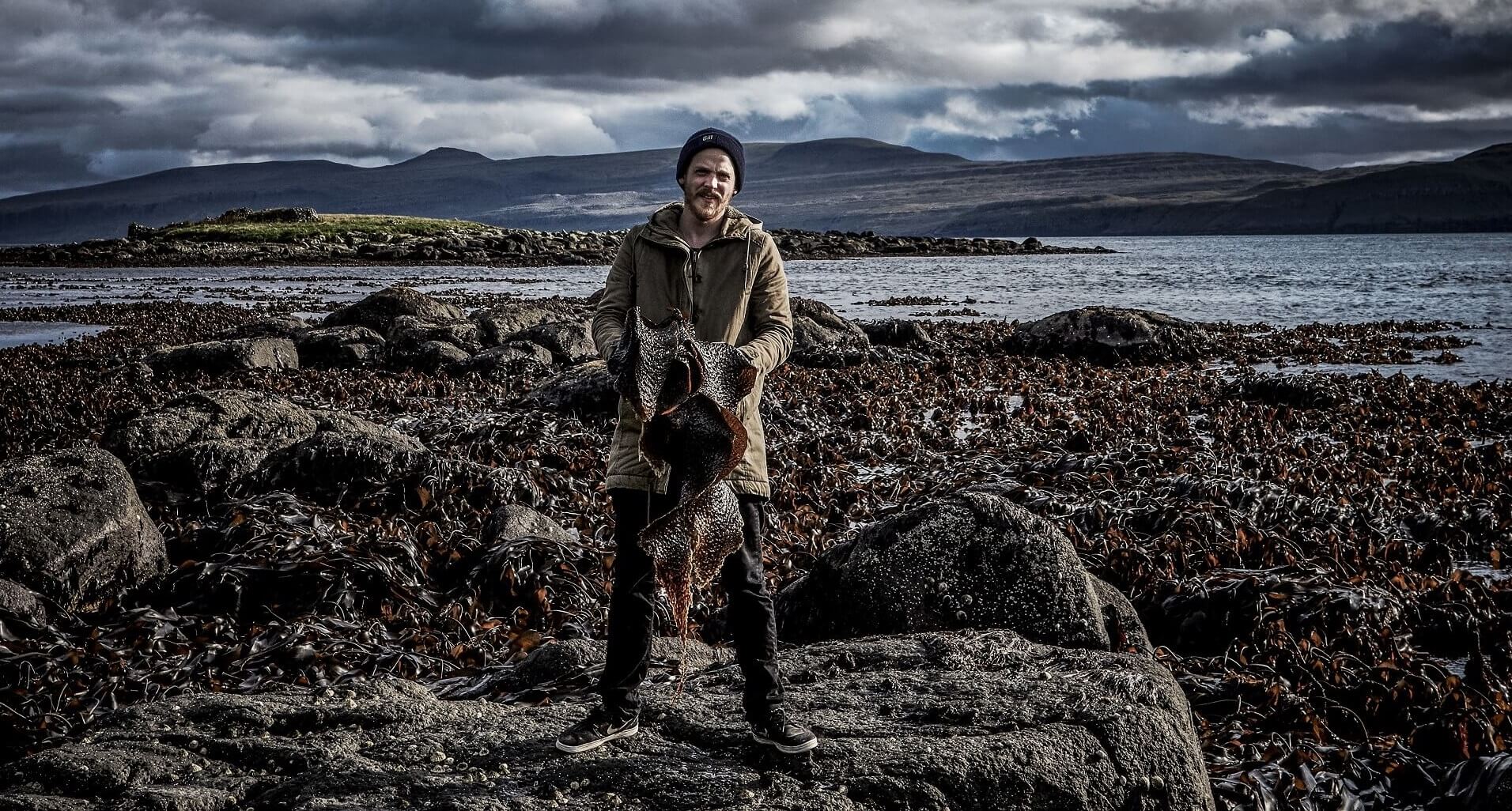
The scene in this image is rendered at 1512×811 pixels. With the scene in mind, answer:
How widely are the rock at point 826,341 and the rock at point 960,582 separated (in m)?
11.7

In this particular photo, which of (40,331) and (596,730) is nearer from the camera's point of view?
(596,730)

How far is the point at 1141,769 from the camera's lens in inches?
132

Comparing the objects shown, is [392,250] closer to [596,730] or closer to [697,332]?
[697,332]

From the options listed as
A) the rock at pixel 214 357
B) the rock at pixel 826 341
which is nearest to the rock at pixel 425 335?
the rock at pixel 214 357

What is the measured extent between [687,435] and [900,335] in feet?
55.4

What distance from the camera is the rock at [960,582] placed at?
4887 millimetres

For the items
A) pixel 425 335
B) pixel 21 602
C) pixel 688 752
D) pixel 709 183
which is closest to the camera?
pixel 688 752

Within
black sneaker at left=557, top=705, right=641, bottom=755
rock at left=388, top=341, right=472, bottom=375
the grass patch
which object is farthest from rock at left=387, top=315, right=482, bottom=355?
the grass patch

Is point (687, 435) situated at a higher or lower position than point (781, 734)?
higher

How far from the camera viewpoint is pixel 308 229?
307 feet

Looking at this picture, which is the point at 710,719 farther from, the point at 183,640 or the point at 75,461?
the point at 75,461

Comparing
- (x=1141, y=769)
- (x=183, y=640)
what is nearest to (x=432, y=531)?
(x=183, y=640)

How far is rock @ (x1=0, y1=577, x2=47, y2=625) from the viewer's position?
18.8 ft

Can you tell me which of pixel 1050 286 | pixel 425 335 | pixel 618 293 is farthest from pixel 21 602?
pixel 1050 286
